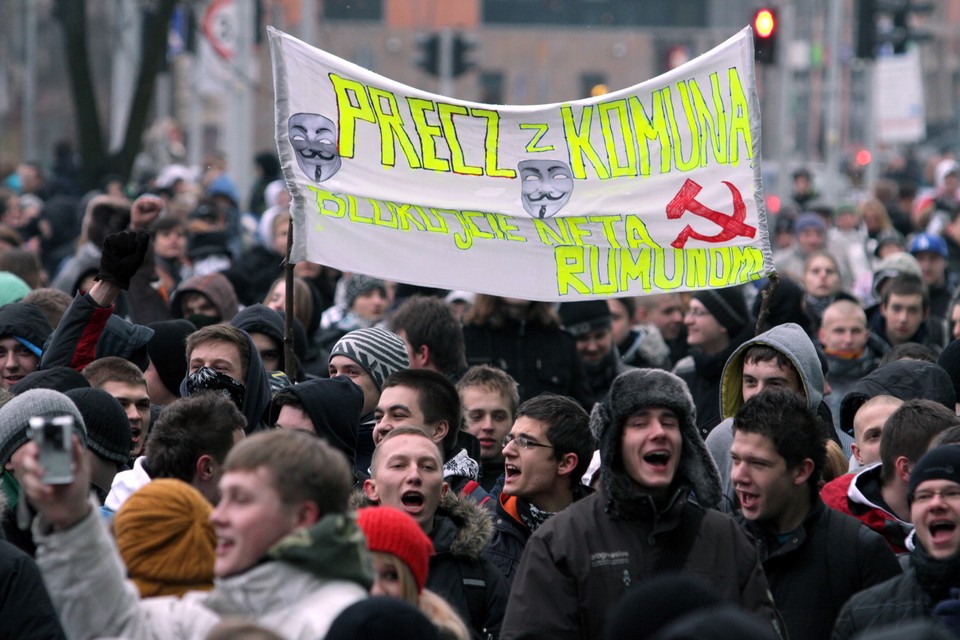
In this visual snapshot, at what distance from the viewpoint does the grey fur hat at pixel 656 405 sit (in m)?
5.12

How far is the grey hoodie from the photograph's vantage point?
6297mm

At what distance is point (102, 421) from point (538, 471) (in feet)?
5.11

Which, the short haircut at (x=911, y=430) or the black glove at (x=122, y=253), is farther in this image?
the black glove at (x=122, y=253)

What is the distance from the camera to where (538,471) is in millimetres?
6145

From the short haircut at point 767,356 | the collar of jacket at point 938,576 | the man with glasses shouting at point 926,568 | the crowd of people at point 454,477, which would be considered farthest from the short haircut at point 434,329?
the collar of jacket at point 938,576

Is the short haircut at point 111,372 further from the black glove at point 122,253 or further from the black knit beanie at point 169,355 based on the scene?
the black knit beanie at point 169,355

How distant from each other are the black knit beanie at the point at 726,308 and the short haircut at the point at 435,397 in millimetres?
2543

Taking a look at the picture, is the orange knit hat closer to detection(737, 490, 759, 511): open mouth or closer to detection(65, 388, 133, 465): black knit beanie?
detection(65, 388, 133, 465): black knit beanie

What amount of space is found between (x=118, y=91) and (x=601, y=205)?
78.1 ft

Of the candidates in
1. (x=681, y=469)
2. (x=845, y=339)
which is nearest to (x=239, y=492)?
(x=681, y=469)

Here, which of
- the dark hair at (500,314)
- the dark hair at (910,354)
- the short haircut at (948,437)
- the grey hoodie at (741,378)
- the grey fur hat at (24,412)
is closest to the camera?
the grey fur hat at (24,412)

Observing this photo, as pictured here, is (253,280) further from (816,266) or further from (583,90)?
(583,90)

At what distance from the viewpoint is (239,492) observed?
3.92m

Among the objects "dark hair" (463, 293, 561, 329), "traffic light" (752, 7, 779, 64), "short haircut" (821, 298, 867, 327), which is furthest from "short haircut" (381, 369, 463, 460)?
"traffic light" (752, 7, 779, 64)
